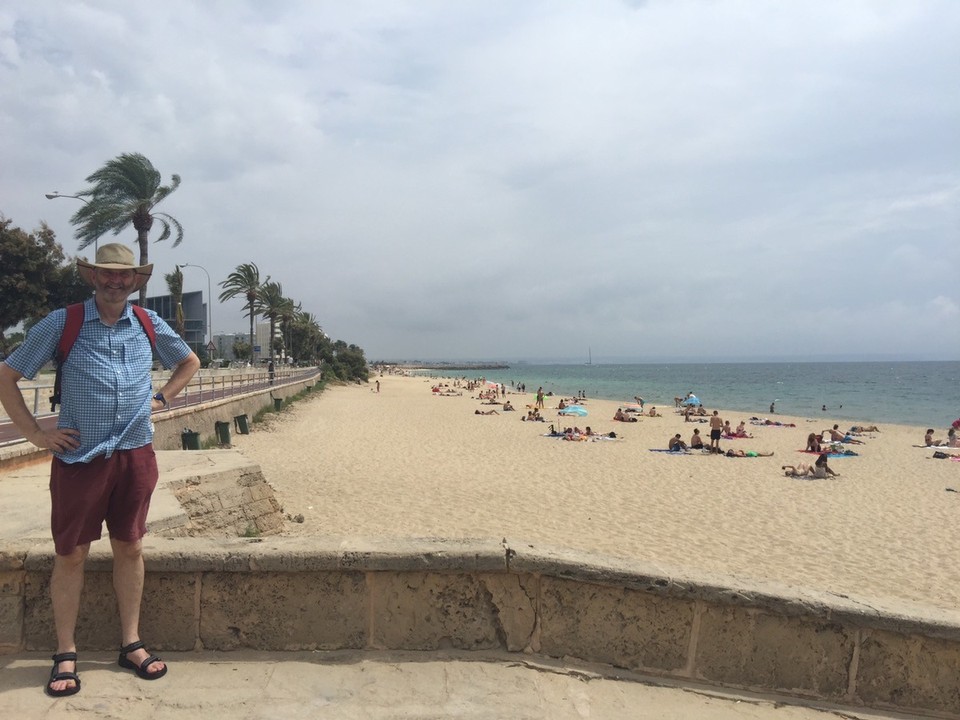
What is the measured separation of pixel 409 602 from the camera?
2684mm

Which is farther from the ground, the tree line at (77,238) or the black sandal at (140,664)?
the tree line at (77,238)

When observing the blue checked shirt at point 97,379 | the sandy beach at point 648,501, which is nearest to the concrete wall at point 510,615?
the sandy beach at point 648,501

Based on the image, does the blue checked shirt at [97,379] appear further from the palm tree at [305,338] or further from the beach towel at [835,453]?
the palm tree at [305,338]

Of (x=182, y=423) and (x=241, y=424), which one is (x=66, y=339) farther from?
(x=241, y=424)

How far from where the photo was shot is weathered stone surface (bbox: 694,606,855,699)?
8.46 feet

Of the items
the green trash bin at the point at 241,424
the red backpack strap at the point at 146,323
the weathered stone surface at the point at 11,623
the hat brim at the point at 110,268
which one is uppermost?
the hat brim at the point at 110,268

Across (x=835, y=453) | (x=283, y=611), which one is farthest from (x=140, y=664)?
(x=835, y=453)

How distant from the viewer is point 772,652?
261cm

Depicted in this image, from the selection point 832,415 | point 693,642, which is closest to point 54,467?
point 693,642

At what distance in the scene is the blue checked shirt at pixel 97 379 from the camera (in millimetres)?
2398

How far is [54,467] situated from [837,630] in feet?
10.4

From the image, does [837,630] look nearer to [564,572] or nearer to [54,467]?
[564,572]

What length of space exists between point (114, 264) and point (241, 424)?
15919 mm

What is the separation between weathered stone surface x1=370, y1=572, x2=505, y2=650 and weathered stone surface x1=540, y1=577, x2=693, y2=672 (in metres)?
0.26
